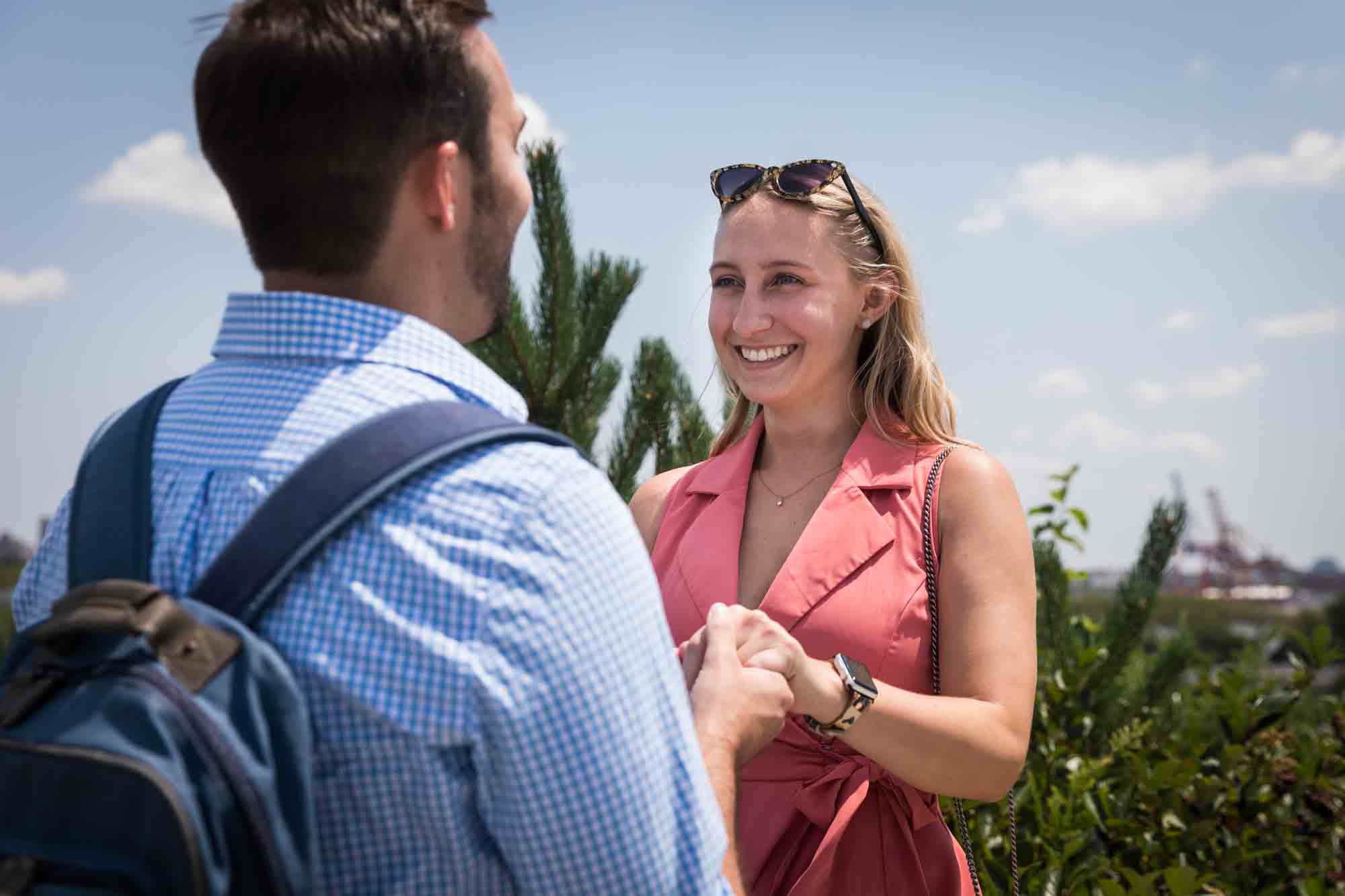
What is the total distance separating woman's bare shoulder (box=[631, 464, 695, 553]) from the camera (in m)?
2.71

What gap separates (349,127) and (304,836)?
0.68 metres

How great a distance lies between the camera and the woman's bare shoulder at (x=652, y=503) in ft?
8.89

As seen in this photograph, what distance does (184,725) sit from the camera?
3.09 feet

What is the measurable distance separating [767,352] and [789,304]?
4.8 inches

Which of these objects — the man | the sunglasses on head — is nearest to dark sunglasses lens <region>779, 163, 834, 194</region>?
the sunglasses on head

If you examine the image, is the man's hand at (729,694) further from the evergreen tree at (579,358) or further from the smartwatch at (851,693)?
the evergreen tree at (579,358)

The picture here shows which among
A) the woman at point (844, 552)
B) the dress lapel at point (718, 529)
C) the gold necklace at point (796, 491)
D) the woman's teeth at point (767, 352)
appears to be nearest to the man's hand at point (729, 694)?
the woman at point (844, 552)

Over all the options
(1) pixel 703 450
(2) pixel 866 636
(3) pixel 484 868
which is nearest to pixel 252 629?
(3) pixel 484 868

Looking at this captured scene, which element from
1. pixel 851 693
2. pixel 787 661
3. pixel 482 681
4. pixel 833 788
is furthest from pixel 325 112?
pixel 833 788

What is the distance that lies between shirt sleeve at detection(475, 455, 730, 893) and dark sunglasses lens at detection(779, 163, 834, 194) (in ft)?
5.37

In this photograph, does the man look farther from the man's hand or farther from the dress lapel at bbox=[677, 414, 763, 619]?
the dress lapel at bbox=[677, 414, 763, 619]

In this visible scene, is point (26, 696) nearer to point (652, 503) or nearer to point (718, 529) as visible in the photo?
point (718, 529)

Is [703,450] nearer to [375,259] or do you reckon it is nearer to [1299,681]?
[1299,681]

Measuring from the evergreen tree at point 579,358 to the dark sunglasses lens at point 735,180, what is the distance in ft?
5.51
